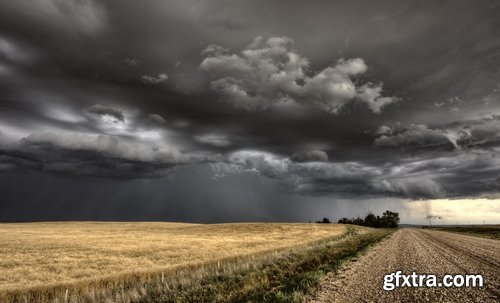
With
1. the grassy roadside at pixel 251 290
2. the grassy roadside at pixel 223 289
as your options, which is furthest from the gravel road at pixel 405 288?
the grassy roadside at pixel 223 289

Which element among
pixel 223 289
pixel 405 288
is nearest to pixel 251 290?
pixel 223 289

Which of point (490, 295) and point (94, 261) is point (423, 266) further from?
point (94, 261)

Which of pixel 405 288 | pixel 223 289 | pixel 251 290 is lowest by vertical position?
pixel 223 289

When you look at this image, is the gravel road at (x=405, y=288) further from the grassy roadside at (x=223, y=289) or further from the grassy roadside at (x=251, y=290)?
the grassy roadside at (x=223, y=289)

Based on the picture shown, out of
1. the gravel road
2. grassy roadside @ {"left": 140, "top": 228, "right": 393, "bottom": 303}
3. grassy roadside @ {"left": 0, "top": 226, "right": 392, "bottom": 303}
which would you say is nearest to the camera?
the gravel road

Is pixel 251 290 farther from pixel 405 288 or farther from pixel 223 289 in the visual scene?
pixel 405 288

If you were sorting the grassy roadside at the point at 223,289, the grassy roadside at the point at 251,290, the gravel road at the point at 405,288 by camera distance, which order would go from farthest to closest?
the grassy roadside at the point at 223,289 < the grassy roadside at the point at 251,290 < the gravel road at the point at 405,288

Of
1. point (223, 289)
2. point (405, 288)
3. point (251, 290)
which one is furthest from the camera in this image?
point (223, 289)

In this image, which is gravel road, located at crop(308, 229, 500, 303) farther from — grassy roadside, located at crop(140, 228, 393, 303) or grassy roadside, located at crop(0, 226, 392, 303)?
grassy roadside, located at crop(0, 226, 392, 303)

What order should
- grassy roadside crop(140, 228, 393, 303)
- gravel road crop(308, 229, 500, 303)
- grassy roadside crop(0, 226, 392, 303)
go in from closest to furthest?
gravel road crop(308, 229, 500, 303)
grassy roadside crop(140, 228, 393, 303)
grassy roadside crop(0, 226, 392, 303)

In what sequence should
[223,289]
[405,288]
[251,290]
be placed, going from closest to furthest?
[405,288] → [251,290] → [223,289]

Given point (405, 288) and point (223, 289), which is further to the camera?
point (223, 289)

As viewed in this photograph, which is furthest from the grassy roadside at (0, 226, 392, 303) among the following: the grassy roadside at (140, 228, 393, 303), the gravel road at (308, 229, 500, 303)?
the gravel road at (308, 229, 500, 303)

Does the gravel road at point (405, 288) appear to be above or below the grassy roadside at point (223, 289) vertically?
above
